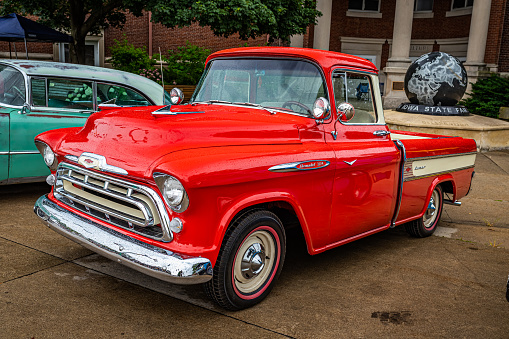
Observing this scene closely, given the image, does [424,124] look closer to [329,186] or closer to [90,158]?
[329,186]

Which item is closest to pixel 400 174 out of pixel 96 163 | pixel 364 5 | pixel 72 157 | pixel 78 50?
pixel 96 163

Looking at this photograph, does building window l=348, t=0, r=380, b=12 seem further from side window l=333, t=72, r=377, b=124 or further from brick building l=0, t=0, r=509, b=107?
side window l=333, t=72, r=377, b=124

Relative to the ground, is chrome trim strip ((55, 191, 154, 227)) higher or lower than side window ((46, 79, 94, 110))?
lower

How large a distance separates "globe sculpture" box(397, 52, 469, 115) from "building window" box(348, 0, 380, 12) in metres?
13.3

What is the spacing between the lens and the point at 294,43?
19.6 metres

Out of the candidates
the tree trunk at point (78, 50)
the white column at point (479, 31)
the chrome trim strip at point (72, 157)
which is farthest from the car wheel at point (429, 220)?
the white column at point (479, 31)

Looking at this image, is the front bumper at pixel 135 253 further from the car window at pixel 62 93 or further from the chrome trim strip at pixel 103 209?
the car window at pixel 62 93

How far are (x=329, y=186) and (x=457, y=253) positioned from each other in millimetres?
2082

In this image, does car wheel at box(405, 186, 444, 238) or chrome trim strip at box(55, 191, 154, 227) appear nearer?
chrome trim strip at box(55, 191, 154, 227)

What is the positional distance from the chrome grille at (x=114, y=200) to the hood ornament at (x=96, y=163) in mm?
56

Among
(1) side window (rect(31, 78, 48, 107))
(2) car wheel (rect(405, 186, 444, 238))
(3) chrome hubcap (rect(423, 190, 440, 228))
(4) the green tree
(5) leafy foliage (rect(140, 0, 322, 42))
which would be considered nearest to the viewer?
(2) car wheel (rect(405, 186, 444, 238))

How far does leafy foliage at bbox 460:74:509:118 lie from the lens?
16078 millimetres

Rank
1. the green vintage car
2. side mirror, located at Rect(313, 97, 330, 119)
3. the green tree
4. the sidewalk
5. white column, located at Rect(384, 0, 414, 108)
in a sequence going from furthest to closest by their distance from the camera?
white column, located at Rect(384, 0, 414, 108) < the sidewalk < the green tree < the green vintage car < side mirror, located at Rect(313, 97, 330, 119)

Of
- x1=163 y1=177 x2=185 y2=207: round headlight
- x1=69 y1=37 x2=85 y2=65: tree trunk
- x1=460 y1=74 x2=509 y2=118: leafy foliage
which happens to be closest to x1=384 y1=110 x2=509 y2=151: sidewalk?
x1=460 y1=74 x2=509 y2=118: leafy foliage
